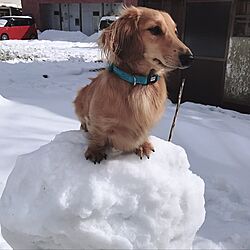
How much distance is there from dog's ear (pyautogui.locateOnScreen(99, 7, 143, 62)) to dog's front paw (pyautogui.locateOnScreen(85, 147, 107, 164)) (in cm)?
48

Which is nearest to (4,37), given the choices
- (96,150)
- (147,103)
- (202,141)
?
(202,141)

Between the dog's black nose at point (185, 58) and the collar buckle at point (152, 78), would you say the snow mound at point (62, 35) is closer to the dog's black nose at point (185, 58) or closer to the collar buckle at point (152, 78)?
the collar buckle at point (152, 78)

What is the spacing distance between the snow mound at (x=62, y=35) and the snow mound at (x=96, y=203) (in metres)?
19.2

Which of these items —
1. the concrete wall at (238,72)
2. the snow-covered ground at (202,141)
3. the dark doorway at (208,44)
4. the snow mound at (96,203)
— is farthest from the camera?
the dark doorway at (208,44)

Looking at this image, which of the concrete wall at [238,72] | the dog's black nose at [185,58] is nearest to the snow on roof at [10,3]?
the concrete wall at [238,72]

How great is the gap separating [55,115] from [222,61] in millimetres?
2844

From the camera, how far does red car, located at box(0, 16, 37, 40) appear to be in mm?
19000

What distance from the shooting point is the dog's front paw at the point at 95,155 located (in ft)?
5.90

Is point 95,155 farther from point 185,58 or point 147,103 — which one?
point 185,58

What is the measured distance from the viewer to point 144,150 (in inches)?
74.7

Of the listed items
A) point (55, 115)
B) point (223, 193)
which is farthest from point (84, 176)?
point (55, 115)

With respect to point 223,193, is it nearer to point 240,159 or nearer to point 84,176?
point 240,159

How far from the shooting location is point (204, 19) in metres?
5.73

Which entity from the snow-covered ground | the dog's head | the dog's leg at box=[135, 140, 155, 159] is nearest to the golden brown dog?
the dog's head
